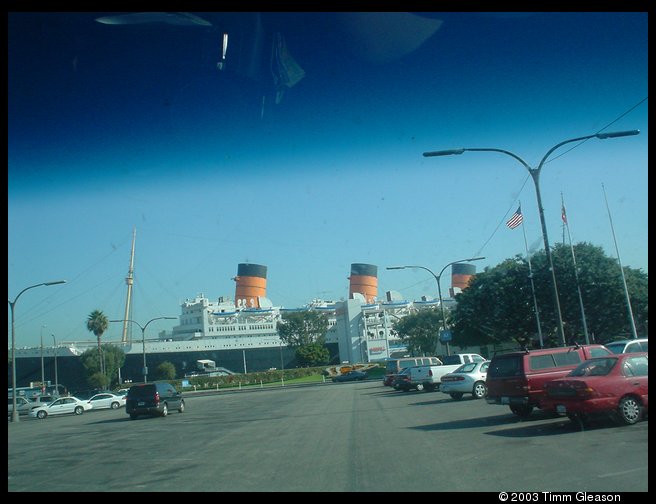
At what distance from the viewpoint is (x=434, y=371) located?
3353 centimetres

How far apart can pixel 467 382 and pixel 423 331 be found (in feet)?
206

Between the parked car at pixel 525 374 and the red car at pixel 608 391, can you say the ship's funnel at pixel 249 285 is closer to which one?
the parked car at pixel 525 374

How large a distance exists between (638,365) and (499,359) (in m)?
4.19

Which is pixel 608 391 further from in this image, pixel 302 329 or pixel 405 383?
pixel 302 329

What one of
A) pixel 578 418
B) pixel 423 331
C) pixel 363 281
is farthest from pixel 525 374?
pixel 363 281

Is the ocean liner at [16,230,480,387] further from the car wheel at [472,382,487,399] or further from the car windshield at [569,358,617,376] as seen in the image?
the car windshield at [569,358,617,376]

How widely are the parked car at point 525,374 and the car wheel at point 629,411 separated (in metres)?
2.65

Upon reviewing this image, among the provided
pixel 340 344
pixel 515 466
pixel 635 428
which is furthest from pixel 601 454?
pixel 340 344

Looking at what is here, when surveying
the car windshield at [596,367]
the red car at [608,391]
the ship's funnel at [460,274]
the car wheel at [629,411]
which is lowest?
the car wheel at [629,411]

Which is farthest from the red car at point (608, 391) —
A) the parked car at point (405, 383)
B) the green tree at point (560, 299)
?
the green tree at point (560, 299)

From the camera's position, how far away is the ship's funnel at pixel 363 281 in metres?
128

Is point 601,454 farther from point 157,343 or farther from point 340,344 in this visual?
point 340,344

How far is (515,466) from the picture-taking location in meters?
9.70
